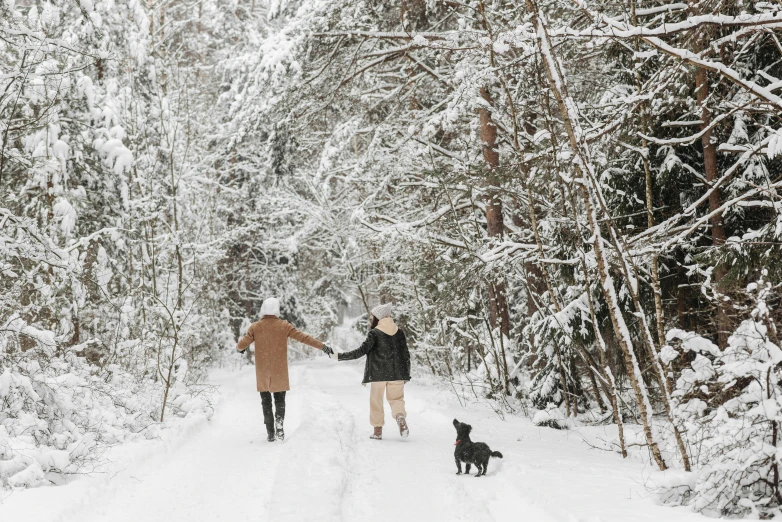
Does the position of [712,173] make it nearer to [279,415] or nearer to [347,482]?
[347,482]

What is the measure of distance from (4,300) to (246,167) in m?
15.9

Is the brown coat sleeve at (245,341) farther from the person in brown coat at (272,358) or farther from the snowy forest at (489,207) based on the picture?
the snowy forest at (489,207)

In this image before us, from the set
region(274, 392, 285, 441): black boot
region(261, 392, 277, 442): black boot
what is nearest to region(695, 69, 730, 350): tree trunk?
region(274, 392, 285, 441): black boot

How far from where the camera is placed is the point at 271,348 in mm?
8656

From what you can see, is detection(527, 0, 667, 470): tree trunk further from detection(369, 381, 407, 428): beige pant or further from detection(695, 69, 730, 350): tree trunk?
detection(369, 381, 407, 428): beige pant

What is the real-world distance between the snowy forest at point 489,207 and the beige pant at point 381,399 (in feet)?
6.02

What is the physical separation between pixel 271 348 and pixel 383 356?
5.18ft

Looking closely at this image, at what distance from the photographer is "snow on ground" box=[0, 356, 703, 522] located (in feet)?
16.1

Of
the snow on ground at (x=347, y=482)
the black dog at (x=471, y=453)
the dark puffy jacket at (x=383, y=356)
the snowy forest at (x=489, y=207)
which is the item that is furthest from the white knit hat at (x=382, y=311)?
the black dog at (x=471, y=453)

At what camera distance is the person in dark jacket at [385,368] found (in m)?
8.64

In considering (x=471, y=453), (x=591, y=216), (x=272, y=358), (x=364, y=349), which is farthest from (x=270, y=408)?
(x=591, y=216)

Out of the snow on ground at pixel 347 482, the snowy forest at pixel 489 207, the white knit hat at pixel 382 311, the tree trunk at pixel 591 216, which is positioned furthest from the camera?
the white knit hat at pixel 382 311

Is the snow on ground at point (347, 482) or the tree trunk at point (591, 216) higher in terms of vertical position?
the tree trunk at point (591, 216)

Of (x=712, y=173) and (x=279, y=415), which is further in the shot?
(x=279, y=415)
